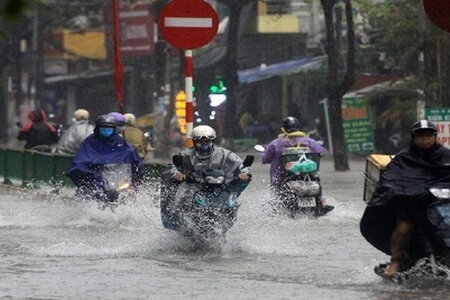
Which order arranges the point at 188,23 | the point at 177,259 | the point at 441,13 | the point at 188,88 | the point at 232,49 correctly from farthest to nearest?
the point at 232,49, the point at 188,88, the point at 188,23, the point at 177,259, the point at 441,13

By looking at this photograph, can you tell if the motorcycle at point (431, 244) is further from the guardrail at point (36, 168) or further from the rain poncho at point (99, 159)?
the guardrail at point (36, 168)

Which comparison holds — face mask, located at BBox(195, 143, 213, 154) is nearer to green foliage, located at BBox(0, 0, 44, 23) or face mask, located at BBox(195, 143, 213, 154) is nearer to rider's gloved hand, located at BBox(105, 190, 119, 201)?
rider's gloved hand, located at BBox(105, 190, 119, 201)

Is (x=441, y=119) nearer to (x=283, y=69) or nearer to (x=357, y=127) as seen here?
(x=357, y=127)

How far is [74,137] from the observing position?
22422 millimetres

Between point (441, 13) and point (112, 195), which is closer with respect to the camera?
point (441, 13)

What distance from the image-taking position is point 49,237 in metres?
15.8

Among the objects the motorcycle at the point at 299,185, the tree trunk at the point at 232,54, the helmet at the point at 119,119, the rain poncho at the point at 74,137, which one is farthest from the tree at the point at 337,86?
the motorcycle at the point at 299,185

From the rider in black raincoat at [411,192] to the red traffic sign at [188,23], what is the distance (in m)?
6.02

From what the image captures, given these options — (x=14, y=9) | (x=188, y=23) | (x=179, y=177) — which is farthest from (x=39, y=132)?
(x=14, y=9)

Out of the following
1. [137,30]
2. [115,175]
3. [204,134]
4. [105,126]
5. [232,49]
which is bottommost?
[115,175]

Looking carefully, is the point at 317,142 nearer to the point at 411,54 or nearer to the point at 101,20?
the point at 411,54

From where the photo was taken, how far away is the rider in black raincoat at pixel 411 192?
1059 cm

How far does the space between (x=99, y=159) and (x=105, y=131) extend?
342 millimetres

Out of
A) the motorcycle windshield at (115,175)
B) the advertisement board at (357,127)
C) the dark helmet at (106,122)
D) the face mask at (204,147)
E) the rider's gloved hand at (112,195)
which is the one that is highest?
the dark helmet at (106,122)
